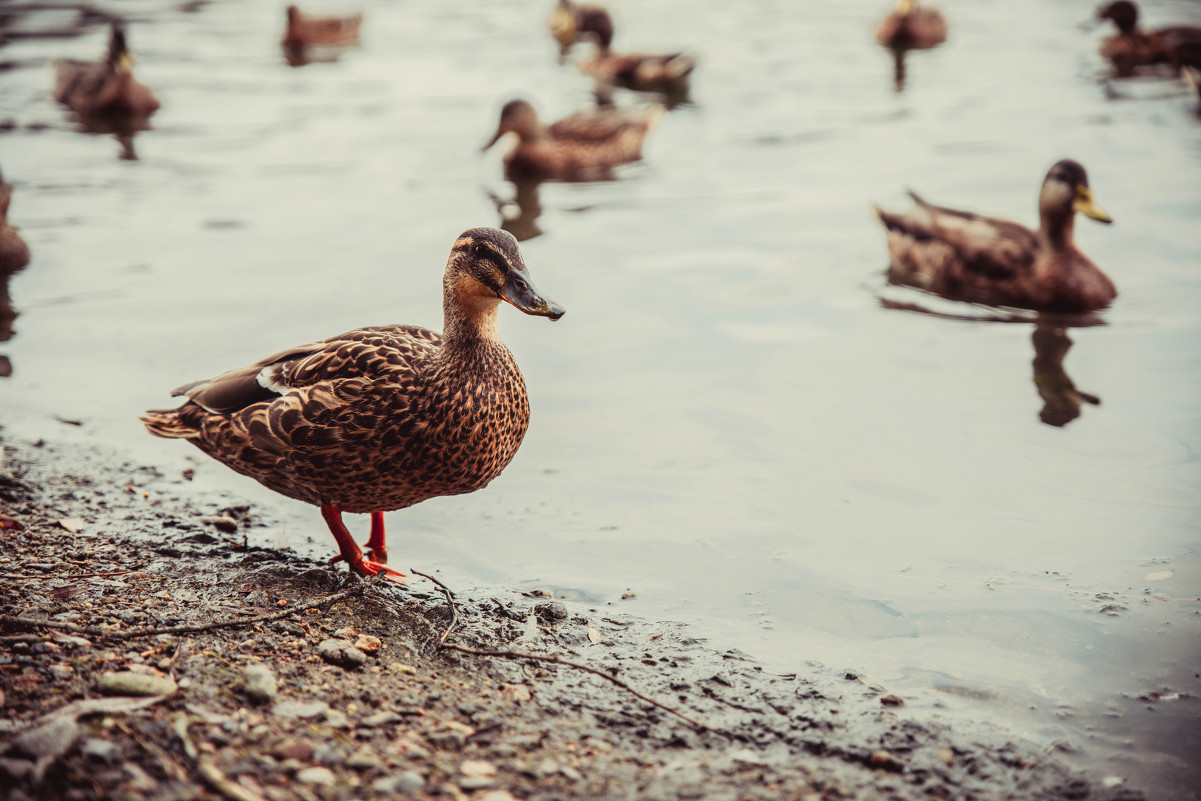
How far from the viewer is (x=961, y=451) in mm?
6312

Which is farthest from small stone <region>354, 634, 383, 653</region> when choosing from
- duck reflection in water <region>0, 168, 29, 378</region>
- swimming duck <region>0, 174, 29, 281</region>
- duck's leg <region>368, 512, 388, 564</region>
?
swimming duck <region>0, 174, 29, 281</region>

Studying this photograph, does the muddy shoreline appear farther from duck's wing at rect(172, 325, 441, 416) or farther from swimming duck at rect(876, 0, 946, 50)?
swimming duck at rect(876, 0, 946, 50)

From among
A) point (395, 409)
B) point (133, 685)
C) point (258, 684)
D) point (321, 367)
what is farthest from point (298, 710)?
point (321, 367)

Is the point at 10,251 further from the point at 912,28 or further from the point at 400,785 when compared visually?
the point at 912,28

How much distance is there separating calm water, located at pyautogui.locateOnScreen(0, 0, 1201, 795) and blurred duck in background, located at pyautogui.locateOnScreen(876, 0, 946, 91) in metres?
1.32

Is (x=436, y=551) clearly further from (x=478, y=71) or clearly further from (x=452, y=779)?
(x=478, y=71)

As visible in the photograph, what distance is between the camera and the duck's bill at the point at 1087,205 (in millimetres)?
8633

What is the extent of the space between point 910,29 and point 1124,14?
299 centimetres

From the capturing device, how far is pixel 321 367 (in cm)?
474

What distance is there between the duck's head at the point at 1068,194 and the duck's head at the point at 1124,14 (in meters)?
8.05

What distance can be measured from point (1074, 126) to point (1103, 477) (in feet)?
25.2

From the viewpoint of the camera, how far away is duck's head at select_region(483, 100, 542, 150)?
11.7 metres

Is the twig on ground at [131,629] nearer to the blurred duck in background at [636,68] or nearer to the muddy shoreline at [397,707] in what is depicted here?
the muddy shoreline at [397,707]

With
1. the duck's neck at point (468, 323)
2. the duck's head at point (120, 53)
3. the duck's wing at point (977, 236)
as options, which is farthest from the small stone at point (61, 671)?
the duck's head at point (120, 53)
